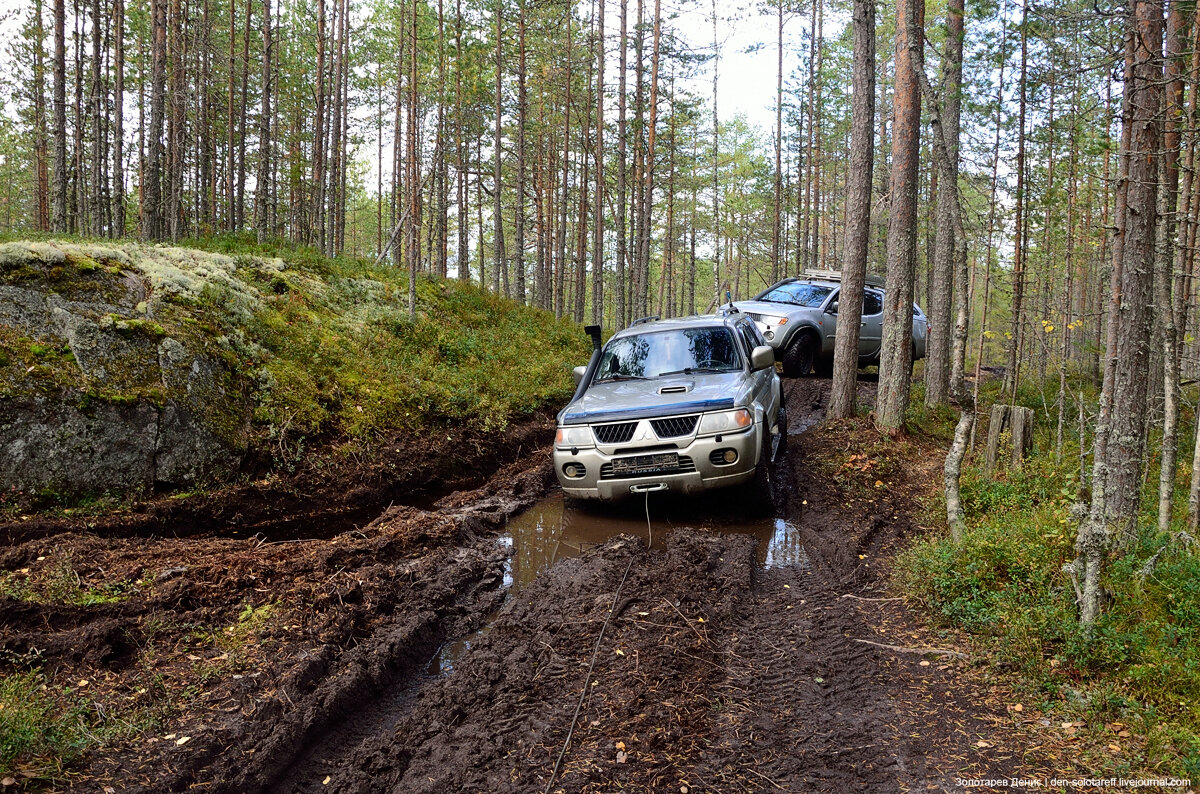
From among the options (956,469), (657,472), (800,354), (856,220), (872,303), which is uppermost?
(856,220)

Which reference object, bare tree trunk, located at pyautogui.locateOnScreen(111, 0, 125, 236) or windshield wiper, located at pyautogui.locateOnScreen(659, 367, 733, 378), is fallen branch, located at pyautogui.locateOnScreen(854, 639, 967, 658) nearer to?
windshield wiper, located at pyautogui.locateOnScreen(659, 367, 733, 378)

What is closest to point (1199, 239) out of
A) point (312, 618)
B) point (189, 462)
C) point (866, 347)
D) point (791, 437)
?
point (866, 347)

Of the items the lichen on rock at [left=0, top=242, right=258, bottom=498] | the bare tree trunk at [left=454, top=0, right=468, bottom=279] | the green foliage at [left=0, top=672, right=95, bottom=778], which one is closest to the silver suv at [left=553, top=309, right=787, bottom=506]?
the lichen on rock at [left=0, top=242, right=258, bottom=498]

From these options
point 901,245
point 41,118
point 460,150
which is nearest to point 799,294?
point 901,245

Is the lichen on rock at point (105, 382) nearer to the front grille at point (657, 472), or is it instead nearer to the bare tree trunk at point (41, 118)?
the front grille at point (657, 472)

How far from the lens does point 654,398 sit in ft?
21.2

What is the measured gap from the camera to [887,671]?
376cm

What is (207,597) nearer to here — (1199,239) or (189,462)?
(189,462)

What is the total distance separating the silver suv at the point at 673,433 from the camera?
6.06 m

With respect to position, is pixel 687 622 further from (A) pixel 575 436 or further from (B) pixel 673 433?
(A) pixel 575 436

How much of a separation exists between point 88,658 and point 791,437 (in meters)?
8.11

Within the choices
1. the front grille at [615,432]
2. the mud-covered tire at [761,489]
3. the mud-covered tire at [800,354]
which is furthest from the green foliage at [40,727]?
the mud-covered tire at [800,354]

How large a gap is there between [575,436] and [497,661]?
2.80m

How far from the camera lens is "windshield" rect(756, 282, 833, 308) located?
1327cm
